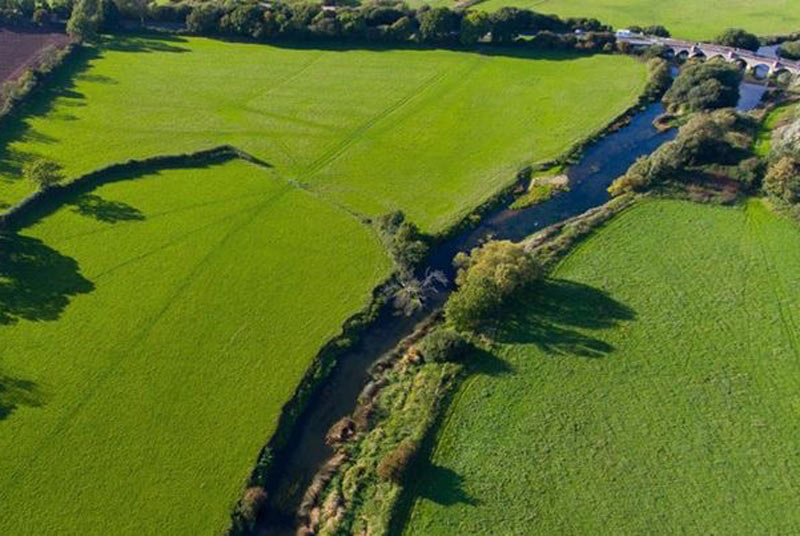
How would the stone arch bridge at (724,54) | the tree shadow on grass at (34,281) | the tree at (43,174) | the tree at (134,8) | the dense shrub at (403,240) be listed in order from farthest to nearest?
the tree at (134,8)
the stone arch bridge at (724,54)
the tree at (43,174)
the dense shrub at (403,240)
the tree shadow on grass at (34,281)

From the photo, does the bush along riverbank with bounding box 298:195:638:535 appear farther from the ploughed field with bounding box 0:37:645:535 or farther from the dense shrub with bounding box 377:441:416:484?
the ploughed field with bounding box 0:37:645:535

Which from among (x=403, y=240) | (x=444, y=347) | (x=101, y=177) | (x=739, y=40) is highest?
(x=739, y=40)

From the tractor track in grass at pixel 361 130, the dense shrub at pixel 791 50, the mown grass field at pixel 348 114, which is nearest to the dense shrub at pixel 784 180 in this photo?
the mown grass field at pixel 348 114

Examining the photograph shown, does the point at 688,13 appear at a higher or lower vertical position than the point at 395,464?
higher

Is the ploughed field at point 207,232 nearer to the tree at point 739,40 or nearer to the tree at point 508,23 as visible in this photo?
the tree at point 508,23


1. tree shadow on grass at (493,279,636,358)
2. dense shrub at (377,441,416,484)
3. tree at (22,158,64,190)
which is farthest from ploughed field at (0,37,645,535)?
tree shadow on grass at (493,279,636,358)

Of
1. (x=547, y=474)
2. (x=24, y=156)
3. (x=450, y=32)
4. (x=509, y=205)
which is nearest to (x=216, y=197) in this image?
(x=24, y=156)

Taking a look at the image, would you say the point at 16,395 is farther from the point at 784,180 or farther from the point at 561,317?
the point at 784,180

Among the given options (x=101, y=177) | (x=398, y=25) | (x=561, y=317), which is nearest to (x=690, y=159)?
(x=561, y=317)
